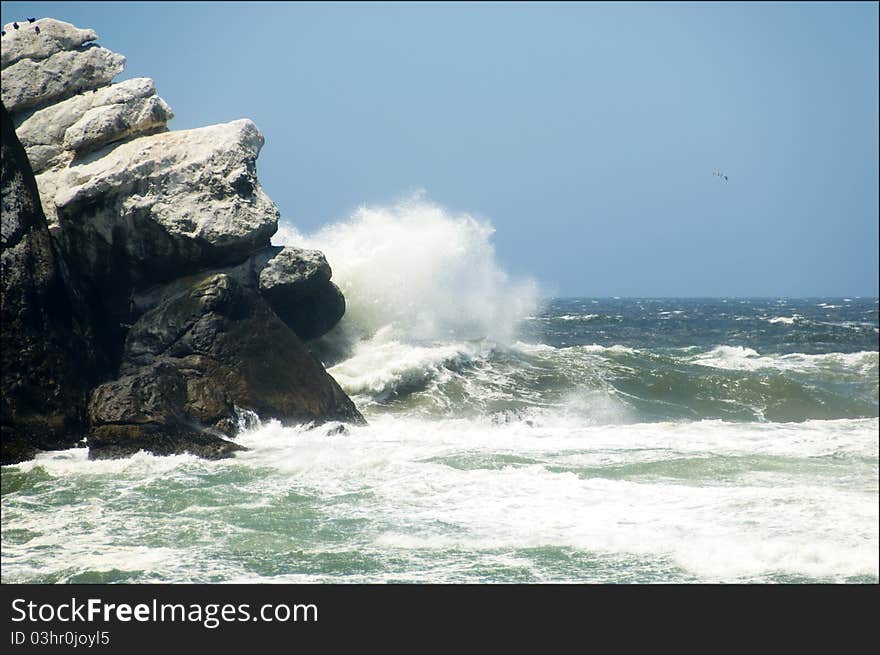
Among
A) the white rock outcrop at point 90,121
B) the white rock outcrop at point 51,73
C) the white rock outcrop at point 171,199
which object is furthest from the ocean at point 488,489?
the white rock outcrop at point 51,73

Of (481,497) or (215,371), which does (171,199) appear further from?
(481,497)

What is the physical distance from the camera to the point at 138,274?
58.5 ft

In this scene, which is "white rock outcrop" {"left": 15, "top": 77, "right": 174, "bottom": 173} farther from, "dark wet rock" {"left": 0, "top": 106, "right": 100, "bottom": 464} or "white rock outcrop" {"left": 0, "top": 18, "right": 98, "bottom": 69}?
"dark wet rock" {"left": 0, "top": 106, "right": 100, "bottom": 464}

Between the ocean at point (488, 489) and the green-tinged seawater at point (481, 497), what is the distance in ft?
0.14

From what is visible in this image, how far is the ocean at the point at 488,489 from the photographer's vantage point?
8.54 meters

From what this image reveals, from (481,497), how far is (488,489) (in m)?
0.42

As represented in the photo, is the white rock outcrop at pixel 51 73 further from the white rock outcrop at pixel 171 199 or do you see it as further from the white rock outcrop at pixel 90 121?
the white rock outcrop at pixel 171 199

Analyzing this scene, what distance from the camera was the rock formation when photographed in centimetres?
1428

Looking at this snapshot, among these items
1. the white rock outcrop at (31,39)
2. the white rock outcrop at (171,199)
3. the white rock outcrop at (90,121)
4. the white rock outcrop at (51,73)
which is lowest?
the white rock outcrop at (171,199)

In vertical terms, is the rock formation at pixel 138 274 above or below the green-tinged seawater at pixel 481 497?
above

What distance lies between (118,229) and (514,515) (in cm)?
1101

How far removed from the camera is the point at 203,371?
15555mm

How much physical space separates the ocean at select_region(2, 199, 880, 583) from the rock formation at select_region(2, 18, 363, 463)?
924mm

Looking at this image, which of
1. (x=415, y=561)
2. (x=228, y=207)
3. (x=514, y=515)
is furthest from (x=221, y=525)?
(x=228, y=207)
